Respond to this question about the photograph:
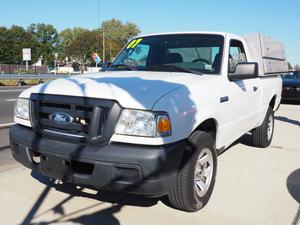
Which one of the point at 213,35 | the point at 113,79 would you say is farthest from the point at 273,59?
the point at 113,79

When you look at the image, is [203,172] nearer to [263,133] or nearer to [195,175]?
[195,175]

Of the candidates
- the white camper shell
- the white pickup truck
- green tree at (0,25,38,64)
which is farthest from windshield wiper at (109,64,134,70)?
green tree at (0,25,38,64)

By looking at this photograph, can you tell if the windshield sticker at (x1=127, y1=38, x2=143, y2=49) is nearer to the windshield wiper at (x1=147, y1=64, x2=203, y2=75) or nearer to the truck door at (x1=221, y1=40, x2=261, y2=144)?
the windshield wiper at (x1=147, y1=64, x2=203, y2=75)

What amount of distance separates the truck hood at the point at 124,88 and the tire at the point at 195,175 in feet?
1.88

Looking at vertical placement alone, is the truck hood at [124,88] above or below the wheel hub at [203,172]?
above

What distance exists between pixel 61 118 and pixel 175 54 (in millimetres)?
2098

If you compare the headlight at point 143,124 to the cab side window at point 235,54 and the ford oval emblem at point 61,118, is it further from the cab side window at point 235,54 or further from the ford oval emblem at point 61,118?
the cab side window at point 235,54

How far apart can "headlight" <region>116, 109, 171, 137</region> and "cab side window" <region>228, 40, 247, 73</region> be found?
192 centimetres

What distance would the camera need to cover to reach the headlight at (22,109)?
4105 millimetres

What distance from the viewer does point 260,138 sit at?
264 inches

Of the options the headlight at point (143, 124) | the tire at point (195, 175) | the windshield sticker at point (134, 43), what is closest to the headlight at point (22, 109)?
the headlight at point (143, 124)

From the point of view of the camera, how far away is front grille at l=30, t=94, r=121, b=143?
135 inches

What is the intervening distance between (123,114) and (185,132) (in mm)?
617

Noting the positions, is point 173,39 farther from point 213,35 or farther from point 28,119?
point 28,119
